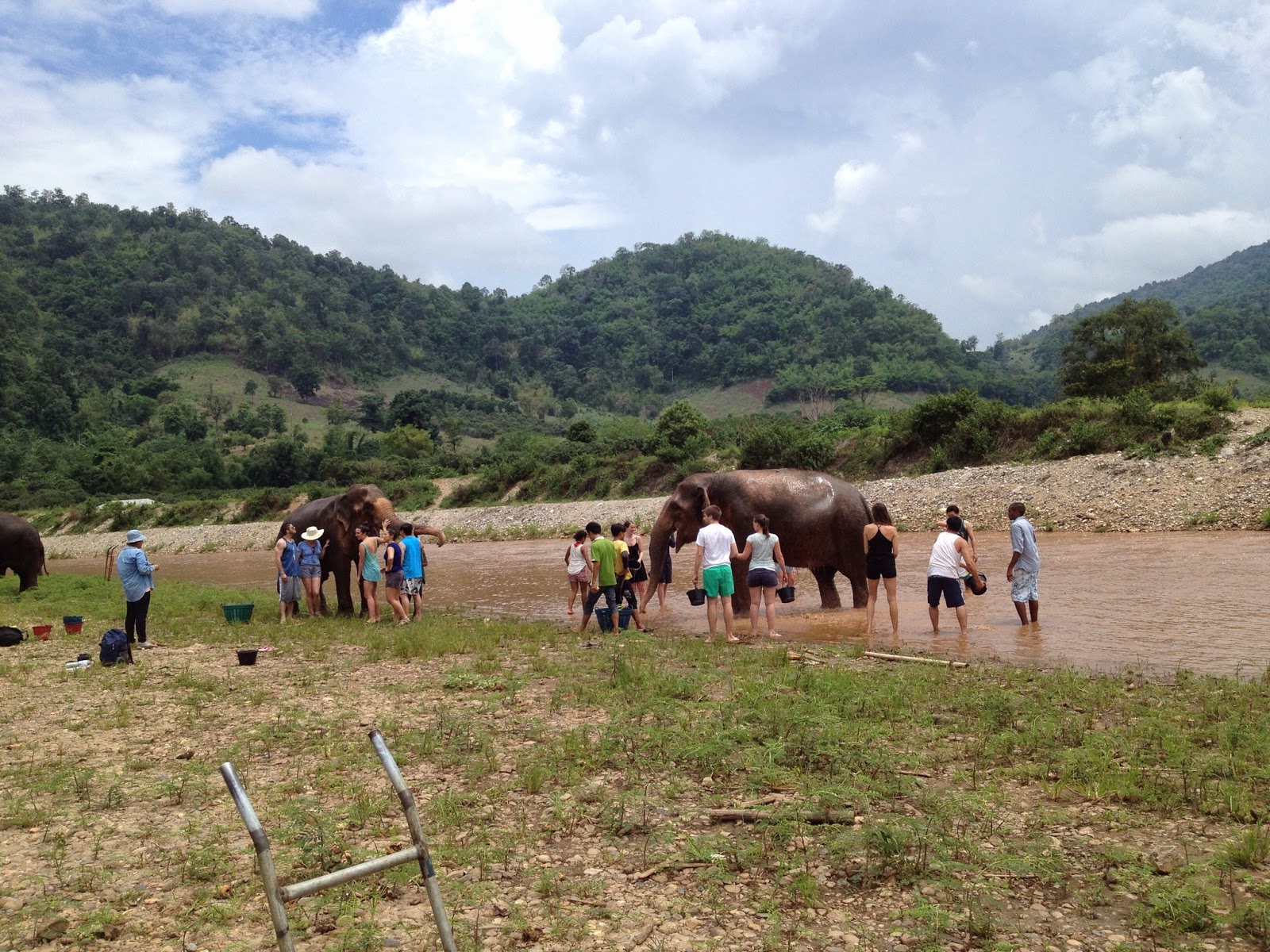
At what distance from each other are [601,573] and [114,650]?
616cm

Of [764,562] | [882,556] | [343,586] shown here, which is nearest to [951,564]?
[882,556]

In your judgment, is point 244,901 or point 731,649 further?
point 731,649

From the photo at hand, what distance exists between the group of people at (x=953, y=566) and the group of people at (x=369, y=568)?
709 cm

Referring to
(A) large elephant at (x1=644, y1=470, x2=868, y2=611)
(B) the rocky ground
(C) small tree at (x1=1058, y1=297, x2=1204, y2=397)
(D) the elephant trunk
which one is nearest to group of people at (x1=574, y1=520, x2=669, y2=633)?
(D) the elephant trunk

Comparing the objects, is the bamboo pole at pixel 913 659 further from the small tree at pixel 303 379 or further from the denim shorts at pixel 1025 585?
the small tree at pixel 303 379

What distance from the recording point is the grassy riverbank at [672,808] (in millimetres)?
4828

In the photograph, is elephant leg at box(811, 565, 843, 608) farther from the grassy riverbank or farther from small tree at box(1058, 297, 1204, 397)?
small tree at box(1058, 297, 1204, 397)

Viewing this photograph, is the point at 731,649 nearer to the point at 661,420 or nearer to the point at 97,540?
the point at 661,420

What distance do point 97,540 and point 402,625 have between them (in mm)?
50943

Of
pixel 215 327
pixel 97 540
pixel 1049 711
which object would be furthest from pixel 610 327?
pixel 1049 711

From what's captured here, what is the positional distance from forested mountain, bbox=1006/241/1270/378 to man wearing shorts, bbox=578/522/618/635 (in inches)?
2046

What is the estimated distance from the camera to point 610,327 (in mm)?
146750

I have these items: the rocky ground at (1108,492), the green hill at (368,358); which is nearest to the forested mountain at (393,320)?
the green hill at (368,358)

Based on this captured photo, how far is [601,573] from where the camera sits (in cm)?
1397
